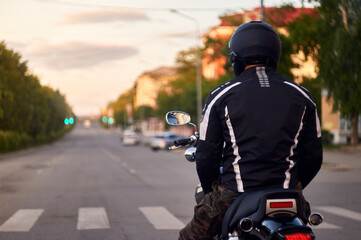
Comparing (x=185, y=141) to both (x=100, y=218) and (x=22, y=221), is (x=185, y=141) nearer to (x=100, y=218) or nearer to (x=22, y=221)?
(x=100, y=218)

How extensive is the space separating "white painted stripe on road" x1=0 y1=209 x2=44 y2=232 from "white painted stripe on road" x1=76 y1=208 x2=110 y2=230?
0.73 meters

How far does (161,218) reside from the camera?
932 cm

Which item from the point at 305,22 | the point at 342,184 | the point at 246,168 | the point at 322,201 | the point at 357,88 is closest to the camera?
the point at 246,168

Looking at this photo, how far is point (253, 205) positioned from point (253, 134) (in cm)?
38

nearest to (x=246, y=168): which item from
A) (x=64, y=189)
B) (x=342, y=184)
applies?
(x=64, y=189)

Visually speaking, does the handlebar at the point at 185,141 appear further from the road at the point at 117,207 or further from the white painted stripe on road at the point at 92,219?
the white painted stripe on road at the point at 92,219

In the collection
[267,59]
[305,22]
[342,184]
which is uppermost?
[305,22]

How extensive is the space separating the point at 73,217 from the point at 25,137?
44.8 metres

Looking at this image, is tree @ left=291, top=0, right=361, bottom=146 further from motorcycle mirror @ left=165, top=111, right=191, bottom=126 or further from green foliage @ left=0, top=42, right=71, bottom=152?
motorcycle mirror @ left=165, top=111, right=191, bottom=126

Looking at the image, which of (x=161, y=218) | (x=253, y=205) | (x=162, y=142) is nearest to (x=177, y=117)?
(x=253, y=205)

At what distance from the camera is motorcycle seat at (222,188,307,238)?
285 cm

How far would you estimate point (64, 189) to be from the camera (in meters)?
14.8

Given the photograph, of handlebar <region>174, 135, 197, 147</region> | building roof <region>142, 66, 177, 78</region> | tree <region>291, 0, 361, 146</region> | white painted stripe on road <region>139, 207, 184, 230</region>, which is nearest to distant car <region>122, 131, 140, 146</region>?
tree <region>291, 0, 361, 146</region>

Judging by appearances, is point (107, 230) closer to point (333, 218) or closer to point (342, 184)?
point (333, 218)
